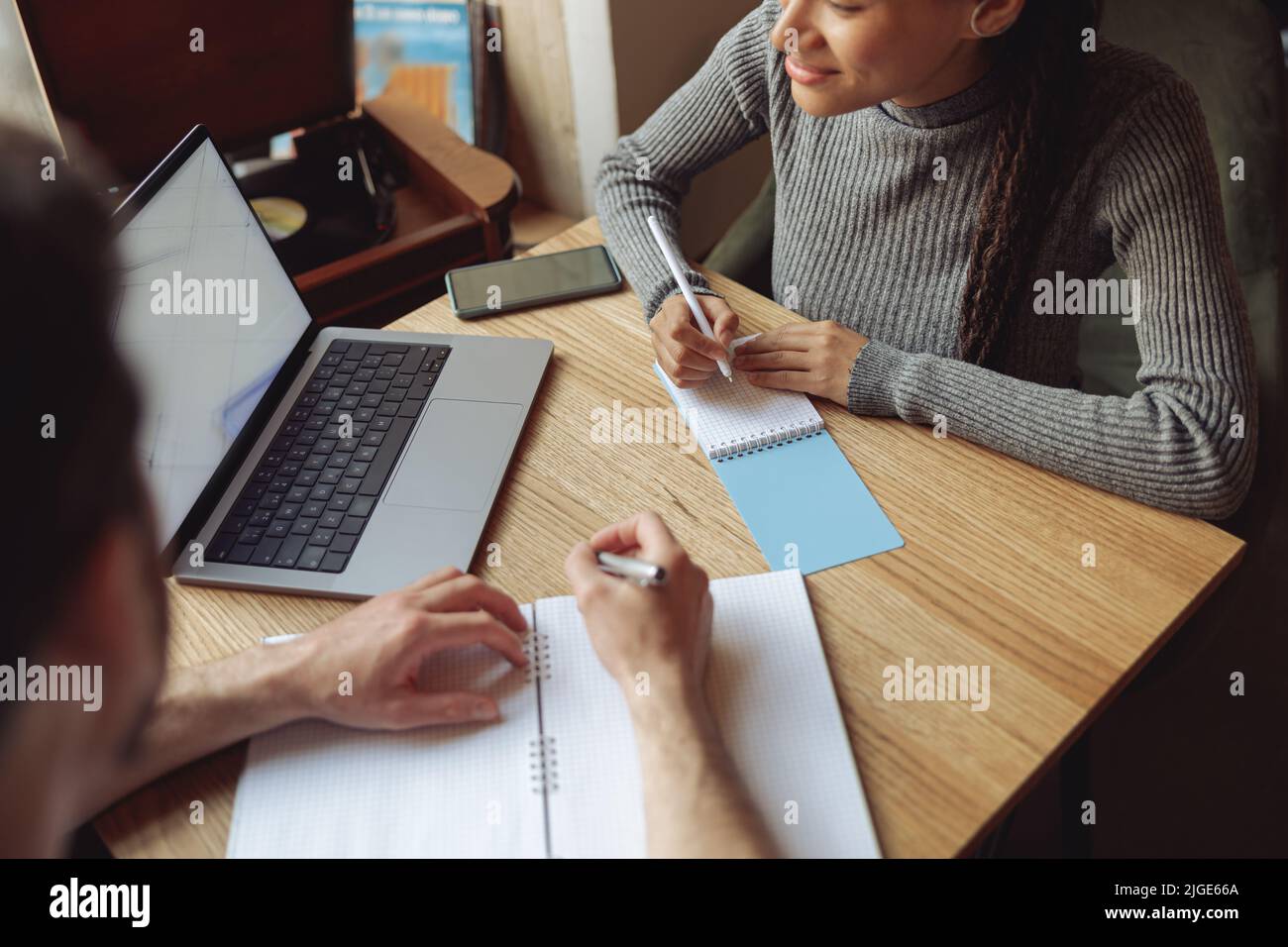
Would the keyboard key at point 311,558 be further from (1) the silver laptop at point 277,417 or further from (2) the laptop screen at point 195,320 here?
(2) the laptop screen at point 195,320

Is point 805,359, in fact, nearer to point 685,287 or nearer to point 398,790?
point 685,287

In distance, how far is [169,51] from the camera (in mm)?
1329

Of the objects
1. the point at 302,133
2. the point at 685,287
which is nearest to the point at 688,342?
the point at 685,287

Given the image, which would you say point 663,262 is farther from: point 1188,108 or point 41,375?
point 41,375

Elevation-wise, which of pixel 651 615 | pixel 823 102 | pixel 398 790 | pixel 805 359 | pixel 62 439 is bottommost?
pixel 398 790

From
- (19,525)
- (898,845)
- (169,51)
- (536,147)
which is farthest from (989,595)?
(536,147)

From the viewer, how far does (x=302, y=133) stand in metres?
1.68

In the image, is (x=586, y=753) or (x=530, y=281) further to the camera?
(x=530, y=281)

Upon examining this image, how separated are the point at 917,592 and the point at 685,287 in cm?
45

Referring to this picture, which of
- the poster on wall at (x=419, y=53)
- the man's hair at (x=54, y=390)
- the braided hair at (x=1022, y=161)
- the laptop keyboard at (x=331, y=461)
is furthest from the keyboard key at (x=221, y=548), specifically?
the poster on wall at (x=419, y=53)

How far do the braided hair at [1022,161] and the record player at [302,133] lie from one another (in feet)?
2.82

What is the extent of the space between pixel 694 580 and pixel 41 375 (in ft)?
1.63

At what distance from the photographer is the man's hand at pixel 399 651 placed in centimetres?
74

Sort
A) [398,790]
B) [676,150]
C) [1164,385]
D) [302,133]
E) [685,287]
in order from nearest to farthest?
[398,790]
[1164,385]
[685,287]
[676,150]
[302,133]
